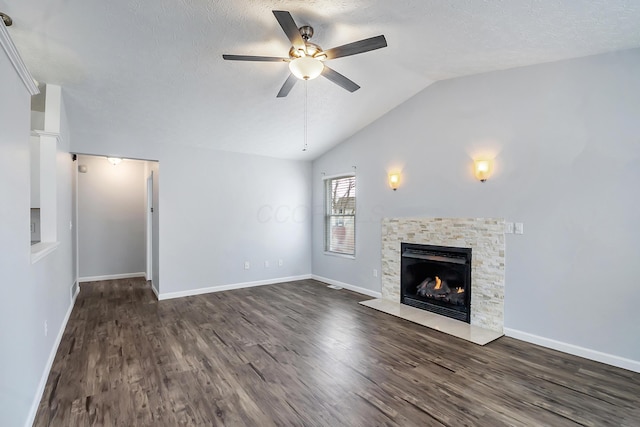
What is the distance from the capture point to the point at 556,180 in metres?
3.21

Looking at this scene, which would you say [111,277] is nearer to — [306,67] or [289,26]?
[306,67]

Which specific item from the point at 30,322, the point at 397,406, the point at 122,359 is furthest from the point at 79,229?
the point at 397,406

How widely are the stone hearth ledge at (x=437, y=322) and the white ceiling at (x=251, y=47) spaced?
9.87 ft

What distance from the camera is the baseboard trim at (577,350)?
2785 mm

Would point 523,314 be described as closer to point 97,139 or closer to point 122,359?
point 122,359

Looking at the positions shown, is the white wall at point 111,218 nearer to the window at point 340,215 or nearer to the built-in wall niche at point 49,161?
the built-in wall niche at point 49,161

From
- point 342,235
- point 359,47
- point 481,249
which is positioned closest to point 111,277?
point 342,235

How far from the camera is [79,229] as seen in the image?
20.6ft

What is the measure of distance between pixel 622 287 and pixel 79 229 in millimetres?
8418

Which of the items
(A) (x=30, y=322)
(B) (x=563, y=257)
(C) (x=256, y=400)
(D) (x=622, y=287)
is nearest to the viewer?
(A) (x=30, y=322)

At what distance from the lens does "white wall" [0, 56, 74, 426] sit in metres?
1.65

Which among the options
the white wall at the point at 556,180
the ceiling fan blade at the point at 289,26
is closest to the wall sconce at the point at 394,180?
the white wall at the point at 556,180

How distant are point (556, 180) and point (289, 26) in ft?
9.91

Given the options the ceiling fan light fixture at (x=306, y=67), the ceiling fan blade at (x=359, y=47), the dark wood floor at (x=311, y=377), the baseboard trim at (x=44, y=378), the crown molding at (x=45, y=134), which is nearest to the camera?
the baseboard trim at (x=44, y=378)
